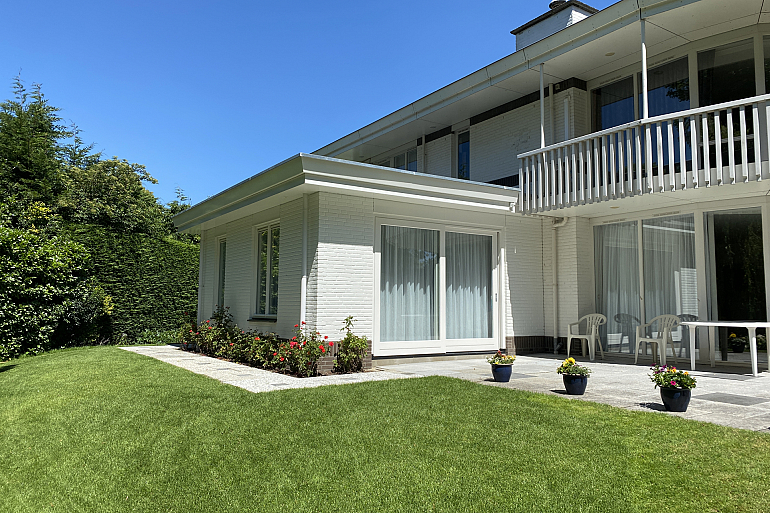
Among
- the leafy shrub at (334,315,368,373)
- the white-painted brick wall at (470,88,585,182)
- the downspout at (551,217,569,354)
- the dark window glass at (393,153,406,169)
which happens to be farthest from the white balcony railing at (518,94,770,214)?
the dark window glass at (393,153,406,169)

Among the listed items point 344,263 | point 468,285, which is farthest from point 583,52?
point 344,263

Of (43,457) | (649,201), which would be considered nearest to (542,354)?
(649,201)

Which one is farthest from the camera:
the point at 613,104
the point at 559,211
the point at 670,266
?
the point at 613,104

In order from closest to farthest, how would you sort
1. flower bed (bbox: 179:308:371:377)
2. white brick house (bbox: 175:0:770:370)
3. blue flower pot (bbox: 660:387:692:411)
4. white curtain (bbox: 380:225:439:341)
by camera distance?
blue flower pot (bbox: 660:387:692:411)
flower bed (bbox: 179:308:371:377)
white brick house (bbox: 175:0:770:370)
white curtain (bbox: 380:225:439:341)

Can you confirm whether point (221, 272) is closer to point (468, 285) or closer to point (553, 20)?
point (468, 285)

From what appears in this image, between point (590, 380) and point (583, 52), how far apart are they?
571cm

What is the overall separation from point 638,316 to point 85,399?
838 cm

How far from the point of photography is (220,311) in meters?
11.0

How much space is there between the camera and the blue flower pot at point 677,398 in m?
4.72

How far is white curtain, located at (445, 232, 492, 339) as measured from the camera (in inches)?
371

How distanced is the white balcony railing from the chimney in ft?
11.9

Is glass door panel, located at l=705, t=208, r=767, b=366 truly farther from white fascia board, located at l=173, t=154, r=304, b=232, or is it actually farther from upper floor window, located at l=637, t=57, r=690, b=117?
white fascia board, located at l=173, t=154, r=304, b=232

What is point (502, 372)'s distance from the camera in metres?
6.44

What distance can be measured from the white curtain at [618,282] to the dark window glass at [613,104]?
2.00 m
